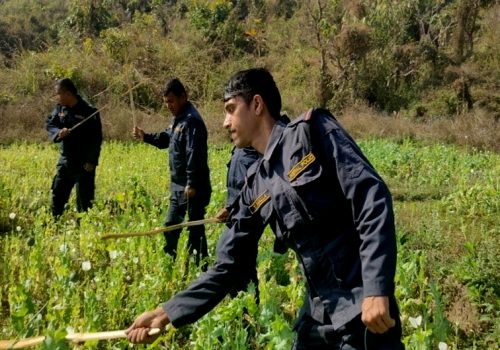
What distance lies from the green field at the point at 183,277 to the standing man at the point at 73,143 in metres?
0.32

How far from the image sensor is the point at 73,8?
25.7 m

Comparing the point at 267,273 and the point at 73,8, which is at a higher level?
the point at 73,8

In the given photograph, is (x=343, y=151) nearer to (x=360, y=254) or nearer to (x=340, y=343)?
(x=360, y=254)

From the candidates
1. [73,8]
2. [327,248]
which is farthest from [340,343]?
[73,8]

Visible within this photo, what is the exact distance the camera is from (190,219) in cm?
516

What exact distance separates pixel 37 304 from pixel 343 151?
Answer: 3.10 metres

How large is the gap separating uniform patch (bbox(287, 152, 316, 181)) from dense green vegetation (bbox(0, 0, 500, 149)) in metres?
16.2

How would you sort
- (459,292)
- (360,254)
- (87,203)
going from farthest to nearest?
1. (87,203)
2. (459,292)
3. (360,254)

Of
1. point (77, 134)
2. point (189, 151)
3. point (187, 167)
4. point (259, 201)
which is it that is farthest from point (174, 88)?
point (259, 201)

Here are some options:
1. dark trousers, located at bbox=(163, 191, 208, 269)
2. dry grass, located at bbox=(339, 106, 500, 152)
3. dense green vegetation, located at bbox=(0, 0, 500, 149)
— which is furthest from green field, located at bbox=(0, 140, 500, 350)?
dense green vegetation, located at bbox=(0, 0, 500, 149)

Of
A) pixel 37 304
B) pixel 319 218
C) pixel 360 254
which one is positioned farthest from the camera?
pixel 37 304

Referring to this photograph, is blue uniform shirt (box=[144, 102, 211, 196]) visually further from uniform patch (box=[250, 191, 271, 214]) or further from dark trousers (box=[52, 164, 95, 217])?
uniform patch (box=[250, 191, 271, 214])

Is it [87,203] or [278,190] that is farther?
[87,203]

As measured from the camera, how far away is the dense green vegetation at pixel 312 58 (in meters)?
20.7
